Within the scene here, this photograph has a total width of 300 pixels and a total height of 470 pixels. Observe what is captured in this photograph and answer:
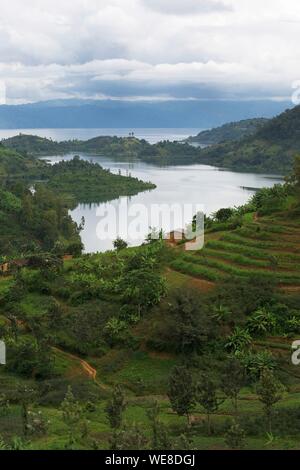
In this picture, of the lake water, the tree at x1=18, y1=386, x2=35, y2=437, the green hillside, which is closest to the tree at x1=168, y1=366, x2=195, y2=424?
the green hillside

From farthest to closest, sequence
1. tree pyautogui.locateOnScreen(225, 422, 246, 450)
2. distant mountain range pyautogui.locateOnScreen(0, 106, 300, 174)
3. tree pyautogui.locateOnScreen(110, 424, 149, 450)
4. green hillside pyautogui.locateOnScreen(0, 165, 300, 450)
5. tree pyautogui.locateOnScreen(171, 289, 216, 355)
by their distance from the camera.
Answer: distant mountain range pyautogui.locateOnScreen(0, 106, 300, 174) < tree pyautogui.locateOnScreen(171, 289, 216, 355) < green hillside pyautogui.locateOnScreen(0, 165, 300, 450) < tree pyautogui.locateOnScreen(225, 422, 246, 450) < tree pyautogui.locateOnScreen(110, 424, 149, 450)

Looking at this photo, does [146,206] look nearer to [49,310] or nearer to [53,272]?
[53,272]

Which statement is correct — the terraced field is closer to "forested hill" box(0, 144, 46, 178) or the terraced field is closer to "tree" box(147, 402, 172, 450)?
"tree" box(147, 402, 172, 450)

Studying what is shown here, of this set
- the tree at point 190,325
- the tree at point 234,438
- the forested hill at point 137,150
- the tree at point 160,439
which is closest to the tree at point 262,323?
the tree at point 190,325

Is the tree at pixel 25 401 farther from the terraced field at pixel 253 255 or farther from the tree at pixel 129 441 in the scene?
the terraced field at pixel 253 255

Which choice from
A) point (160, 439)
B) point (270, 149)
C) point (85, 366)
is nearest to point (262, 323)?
→ point (85, 366)

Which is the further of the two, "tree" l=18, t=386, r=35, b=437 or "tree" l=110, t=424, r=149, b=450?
"tree" l=18, t=386, r=35, b=437
